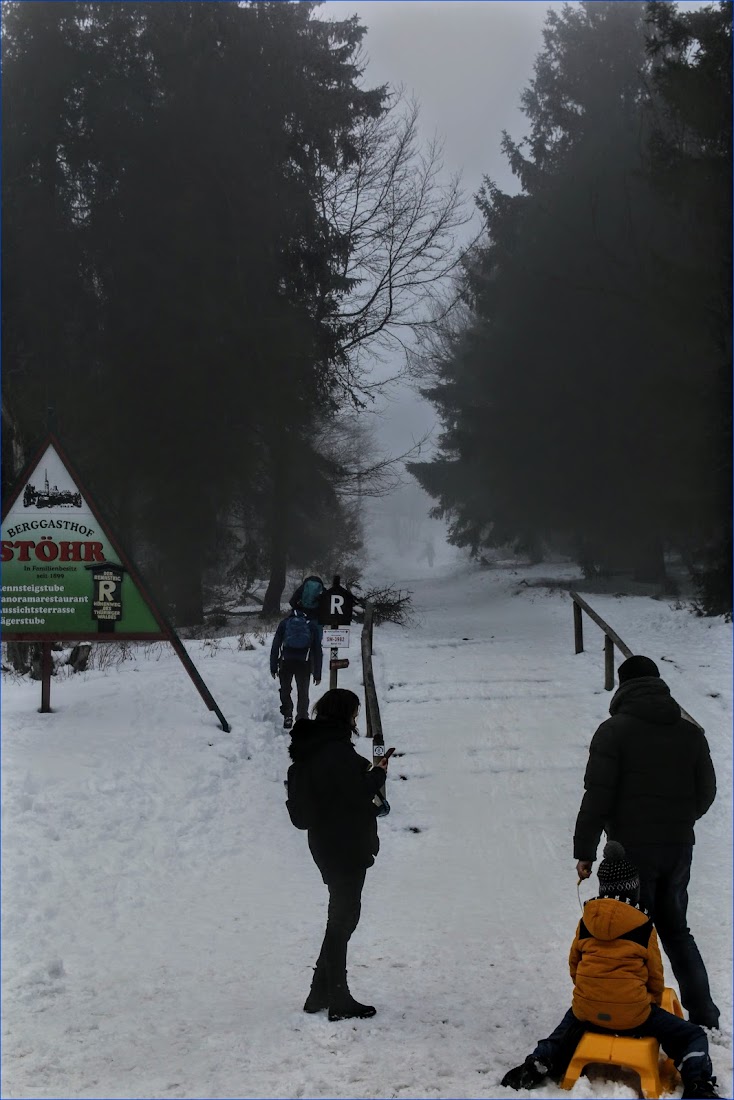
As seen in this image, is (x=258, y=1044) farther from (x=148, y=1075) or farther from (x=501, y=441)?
(x=501, y=441)

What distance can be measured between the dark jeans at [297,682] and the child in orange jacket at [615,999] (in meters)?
6.77

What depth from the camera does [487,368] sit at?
80.2 feet

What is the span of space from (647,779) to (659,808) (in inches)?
6.1

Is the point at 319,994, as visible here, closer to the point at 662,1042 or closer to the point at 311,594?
the point at 662,1042

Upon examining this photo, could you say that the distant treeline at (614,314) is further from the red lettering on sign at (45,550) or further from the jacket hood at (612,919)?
the jacket hood at (612,919)

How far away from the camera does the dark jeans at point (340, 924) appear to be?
4816 millimetres

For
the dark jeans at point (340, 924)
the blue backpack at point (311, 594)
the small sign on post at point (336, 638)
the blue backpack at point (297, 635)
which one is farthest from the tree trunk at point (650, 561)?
the dark jeans at point (340, 924)

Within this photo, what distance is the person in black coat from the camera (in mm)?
4812

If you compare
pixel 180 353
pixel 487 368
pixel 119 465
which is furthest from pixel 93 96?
pixel 487 368

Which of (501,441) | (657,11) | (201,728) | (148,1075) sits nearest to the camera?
(148,1075)

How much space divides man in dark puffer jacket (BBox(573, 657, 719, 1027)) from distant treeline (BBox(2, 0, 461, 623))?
1621cm

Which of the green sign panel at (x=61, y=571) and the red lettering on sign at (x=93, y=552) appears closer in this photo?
the green sign panel at (x=61, y=571)

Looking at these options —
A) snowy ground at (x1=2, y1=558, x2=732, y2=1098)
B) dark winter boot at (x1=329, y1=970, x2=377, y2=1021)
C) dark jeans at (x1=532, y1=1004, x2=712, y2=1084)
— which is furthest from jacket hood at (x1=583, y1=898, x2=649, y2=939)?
dark winter boot at (x1=329, y1=970, x2=377, y2=1021)

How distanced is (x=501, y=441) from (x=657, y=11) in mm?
10072
